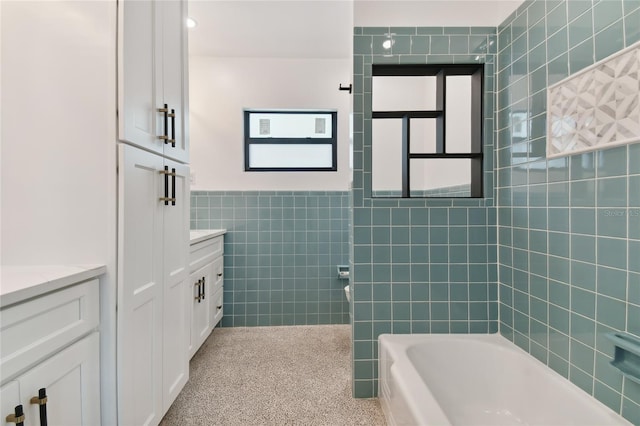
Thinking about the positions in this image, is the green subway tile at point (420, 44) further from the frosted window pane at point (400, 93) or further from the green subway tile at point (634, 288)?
the green subway tile at point (634, 288)

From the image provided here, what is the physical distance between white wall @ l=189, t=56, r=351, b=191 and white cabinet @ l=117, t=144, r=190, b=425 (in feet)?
4.21

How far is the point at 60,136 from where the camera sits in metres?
1.03

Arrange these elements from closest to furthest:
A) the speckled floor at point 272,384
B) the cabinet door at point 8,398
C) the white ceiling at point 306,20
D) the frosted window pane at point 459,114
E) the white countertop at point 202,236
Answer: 1. the cabinet door at point 8,398
2. the speckled floor at point 272,384
3. the white ceiling at point 306,20
4. the white countertop at point 202,236
5. the frosted window pane at point 459,114

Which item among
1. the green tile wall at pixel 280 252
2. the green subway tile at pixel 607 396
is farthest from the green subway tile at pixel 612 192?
the green tile wall at pixel 280 252

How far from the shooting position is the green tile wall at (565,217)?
1006 millimetres

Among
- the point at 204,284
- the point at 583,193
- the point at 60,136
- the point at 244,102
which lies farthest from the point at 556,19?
the point at 204,284

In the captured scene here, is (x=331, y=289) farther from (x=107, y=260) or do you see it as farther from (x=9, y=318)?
(x=9, y=318)

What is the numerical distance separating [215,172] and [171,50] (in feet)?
4.91

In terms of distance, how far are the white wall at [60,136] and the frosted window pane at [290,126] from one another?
6.39 ft

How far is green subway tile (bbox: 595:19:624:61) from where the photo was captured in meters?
1.01

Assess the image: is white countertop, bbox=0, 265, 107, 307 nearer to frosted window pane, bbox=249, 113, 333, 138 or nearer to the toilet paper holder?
the toilet paper holder

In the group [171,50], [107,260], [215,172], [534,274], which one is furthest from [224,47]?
[534,274]

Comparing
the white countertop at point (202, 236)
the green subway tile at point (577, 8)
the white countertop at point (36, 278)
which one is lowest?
the white countertop at point (36, 278)

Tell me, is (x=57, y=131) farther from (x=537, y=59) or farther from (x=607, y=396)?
(x=607, y=396)
